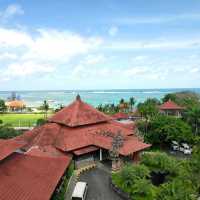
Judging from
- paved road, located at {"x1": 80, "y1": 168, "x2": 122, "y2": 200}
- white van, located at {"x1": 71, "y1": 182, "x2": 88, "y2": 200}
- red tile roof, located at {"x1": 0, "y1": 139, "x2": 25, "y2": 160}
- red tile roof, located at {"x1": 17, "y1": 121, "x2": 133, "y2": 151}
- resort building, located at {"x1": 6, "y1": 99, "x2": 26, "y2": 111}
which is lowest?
paved road, located at {"x1": 80, "y1": 168, "x2": 122, "y2": 200}

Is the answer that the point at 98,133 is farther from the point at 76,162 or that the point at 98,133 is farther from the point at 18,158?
the point at 18,158

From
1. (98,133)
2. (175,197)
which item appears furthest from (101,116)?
(175,197)

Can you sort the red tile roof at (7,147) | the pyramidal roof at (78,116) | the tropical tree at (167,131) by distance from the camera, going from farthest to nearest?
the tropical tree at (167,131), the pyramidal roof at (78,116), the red tile roof at (7,147)

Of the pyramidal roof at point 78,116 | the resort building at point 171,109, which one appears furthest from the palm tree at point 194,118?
the resort building at point 171,109

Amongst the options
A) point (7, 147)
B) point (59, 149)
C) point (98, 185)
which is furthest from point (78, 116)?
point (7, 147)

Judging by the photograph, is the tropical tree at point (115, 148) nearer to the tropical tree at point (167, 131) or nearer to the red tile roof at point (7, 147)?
the red tile roof at point (7, 147)

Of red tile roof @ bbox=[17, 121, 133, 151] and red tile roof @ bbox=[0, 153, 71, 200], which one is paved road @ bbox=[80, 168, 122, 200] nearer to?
red tile roof @ bbox=[17, 121, 133, 151]

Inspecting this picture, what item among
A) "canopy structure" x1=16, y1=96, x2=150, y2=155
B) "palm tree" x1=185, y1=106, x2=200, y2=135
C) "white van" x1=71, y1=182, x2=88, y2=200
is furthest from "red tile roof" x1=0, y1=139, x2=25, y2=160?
"palm tree" x1=185, y1=106, x2=200, y2=135
